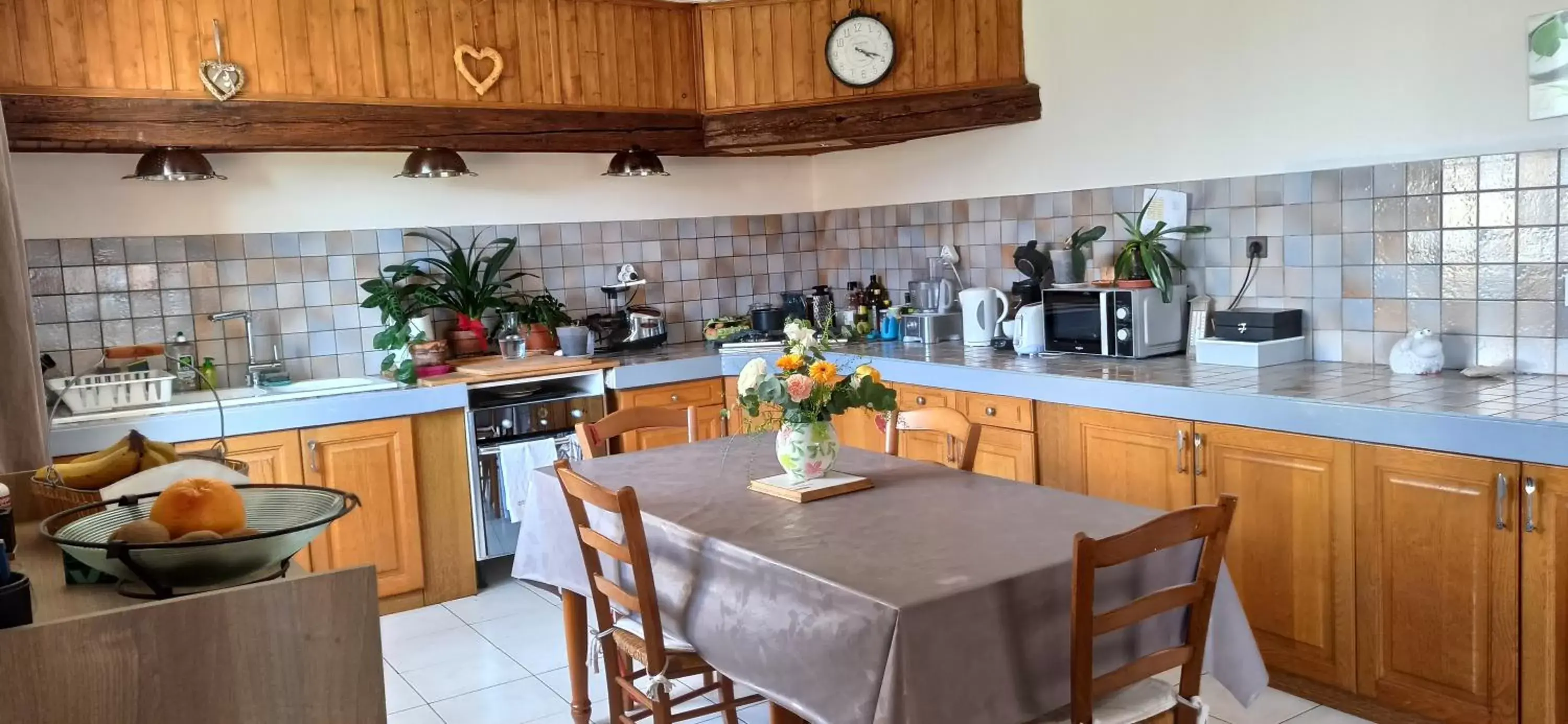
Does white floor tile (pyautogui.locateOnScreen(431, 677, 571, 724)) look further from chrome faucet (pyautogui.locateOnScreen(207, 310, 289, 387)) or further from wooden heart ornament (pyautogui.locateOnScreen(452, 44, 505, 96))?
wooden heart ornament (pyautogui.locateOnScreen(452, 44, 505, 96))

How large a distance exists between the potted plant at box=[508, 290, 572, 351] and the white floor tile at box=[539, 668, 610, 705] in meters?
1.70

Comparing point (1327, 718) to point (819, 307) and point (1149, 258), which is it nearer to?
point (1149, 258)

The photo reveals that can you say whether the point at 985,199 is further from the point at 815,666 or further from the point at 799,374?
the point at 815,666

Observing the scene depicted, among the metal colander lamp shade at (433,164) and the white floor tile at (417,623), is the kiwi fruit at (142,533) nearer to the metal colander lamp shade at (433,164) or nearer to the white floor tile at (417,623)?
the white floor tile at (417,623)

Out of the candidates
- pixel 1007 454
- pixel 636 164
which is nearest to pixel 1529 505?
pixel 1007 454

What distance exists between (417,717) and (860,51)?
310 cm

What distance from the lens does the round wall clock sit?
4.77m

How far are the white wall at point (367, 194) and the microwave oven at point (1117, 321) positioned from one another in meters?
2.03

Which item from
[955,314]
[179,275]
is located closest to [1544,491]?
[955,314]

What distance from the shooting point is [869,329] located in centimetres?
533

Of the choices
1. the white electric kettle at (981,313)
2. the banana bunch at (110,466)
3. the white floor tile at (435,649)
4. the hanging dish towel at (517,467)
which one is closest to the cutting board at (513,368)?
the hanging dish towel at (517,467)

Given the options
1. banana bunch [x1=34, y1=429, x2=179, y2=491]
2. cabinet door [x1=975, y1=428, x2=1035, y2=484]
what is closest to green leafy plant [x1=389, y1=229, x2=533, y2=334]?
cabinet door [x1=975, y1=428, x2=1035, y2=484]

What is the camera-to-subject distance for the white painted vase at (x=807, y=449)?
2682 millimetres

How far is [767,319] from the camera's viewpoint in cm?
547
